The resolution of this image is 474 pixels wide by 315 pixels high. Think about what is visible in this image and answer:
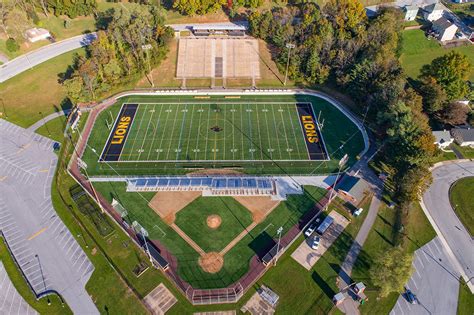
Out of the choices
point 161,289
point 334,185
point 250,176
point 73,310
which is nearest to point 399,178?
point 334,185

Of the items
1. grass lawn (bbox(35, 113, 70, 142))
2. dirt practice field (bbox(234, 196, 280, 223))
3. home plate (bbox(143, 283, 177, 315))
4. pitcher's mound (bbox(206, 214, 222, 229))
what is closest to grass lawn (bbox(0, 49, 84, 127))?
grass lawn (bbox(35, 113, 70, 142))

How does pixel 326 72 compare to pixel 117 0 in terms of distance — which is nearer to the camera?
pixel 326 72

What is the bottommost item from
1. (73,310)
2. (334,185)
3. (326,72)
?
(73,310)

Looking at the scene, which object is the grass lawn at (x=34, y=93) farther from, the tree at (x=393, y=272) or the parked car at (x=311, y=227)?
the tree at (x=393, y=272)

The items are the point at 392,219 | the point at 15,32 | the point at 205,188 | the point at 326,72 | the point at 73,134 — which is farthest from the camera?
the point at 15,32

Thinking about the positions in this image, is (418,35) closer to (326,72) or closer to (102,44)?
(326,72)

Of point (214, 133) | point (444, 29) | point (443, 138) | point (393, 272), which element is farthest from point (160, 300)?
point (444, 29)
